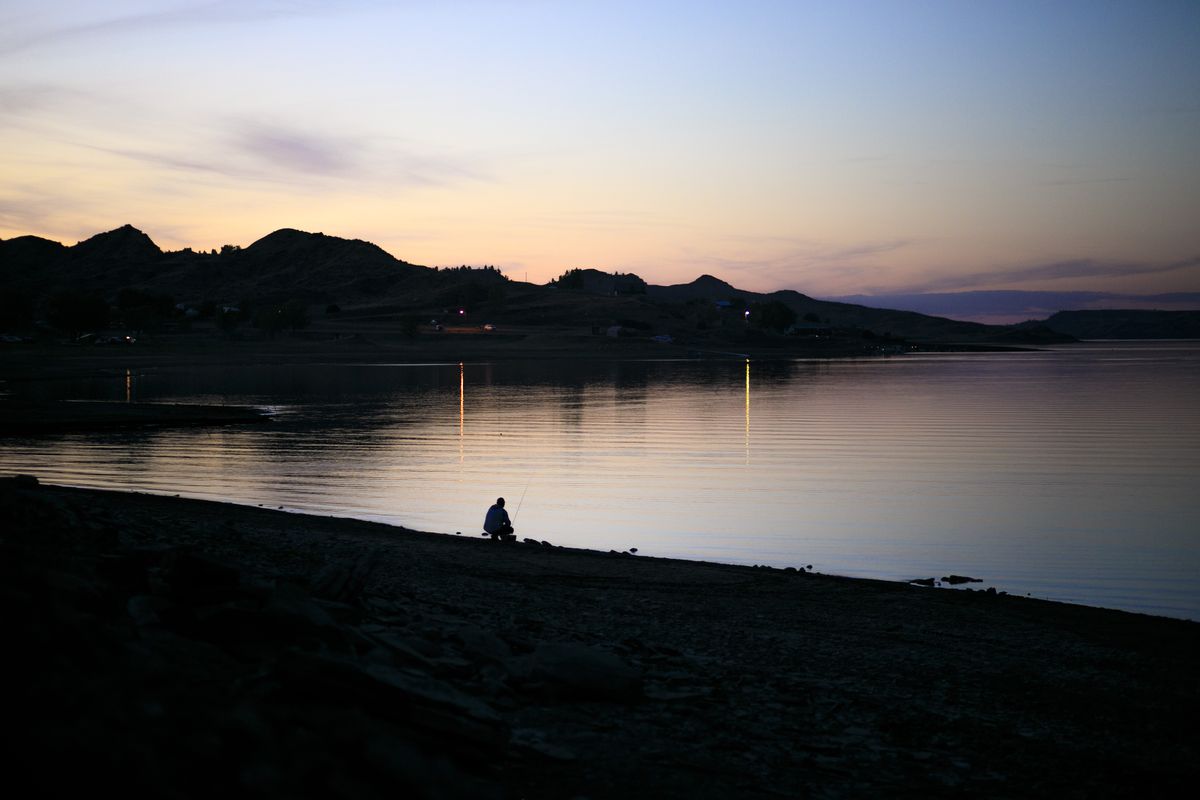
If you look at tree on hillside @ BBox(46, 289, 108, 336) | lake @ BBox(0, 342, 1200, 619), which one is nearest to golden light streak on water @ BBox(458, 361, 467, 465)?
lake @ BBox(0, 342, 1200, 619)

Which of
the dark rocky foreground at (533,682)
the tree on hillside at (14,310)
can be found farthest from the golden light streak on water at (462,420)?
the tree on hillside at (14,310)

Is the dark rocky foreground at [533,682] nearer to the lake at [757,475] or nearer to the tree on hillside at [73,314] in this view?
the lake at [757,475]

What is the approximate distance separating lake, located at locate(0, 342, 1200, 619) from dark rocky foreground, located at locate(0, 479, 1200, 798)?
227 inches

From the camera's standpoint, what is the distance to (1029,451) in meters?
40.3

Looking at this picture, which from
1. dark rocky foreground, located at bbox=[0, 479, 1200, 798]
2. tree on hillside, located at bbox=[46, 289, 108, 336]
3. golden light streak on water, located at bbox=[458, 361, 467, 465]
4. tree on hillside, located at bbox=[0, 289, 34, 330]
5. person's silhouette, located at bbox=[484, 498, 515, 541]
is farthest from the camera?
tree on hillside, located at bbox=[0, 289, 34, 330]

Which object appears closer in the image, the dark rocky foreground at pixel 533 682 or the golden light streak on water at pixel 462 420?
the dark rocky foreground at pixel 533 682

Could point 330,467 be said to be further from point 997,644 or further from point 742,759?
point 742,759

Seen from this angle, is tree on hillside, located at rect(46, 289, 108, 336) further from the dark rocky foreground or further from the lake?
the dark rocky foreground

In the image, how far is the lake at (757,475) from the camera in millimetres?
21266

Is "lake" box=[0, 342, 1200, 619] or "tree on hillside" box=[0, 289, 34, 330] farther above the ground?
"tree on hillside" box=[0, 289, 34, 330]

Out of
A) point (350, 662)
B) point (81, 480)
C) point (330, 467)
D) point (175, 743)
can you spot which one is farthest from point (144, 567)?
point (330, 467)

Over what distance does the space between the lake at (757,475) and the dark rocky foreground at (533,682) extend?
227 inches

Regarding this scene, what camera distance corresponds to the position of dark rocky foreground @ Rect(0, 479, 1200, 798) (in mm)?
5270

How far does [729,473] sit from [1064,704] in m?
23.2
